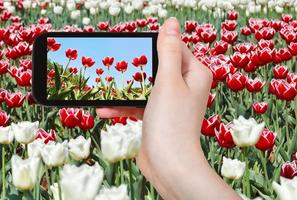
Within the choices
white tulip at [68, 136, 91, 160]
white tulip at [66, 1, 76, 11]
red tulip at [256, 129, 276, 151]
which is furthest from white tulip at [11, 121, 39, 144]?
white tulip at [66, 1, 76, 11]

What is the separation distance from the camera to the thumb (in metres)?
1.67

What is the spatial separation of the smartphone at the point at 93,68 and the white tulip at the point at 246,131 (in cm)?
43

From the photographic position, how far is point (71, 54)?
2383 mm

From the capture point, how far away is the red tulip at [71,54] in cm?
232

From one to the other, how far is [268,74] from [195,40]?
58cm

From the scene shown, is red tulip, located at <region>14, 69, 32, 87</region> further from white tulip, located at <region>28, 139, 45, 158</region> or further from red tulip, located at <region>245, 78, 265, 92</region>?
white tulip, located at <region>28, 139, 45, 158</region>

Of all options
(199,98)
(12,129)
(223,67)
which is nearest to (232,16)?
(223,67)

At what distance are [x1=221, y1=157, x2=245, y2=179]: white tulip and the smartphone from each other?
1.47ft

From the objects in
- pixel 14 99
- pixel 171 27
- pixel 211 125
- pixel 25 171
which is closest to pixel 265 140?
pixel 211 125

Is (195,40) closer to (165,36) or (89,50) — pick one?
(89,50)

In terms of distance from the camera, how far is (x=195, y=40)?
513 centimetres

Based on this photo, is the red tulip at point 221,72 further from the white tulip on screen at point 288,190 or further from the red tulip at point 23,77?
the white tulip on screen at point 288,190

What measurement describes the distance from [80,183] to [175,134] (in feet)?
0.80

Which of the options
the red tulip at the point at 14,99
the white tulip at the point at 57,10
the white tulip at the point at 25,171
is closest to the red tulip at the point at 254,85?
the red tulip at the point at 14,99
